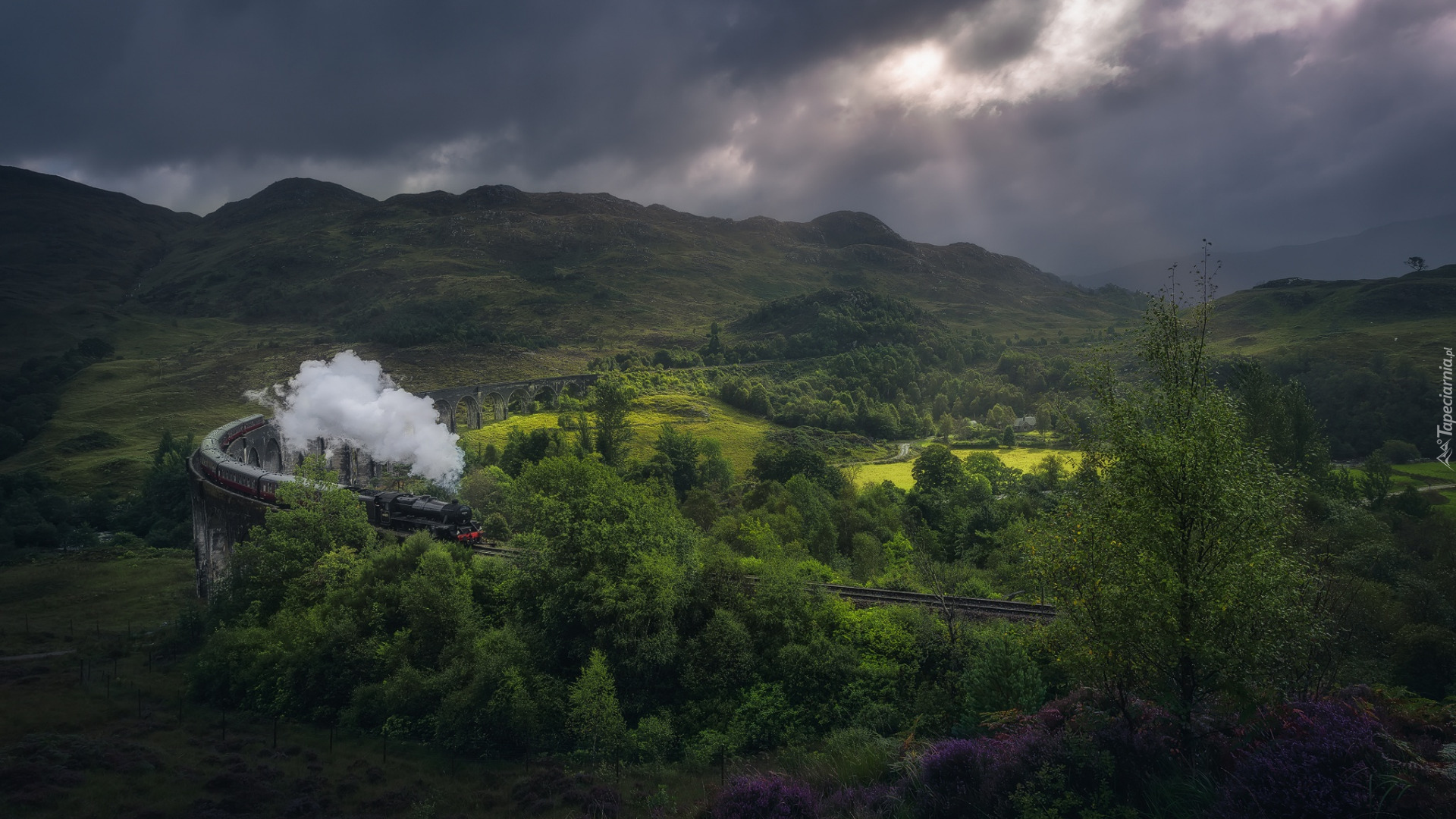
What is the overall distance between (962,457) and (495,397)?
6832 centimetres

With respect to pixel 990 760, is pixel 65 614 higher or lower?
lower

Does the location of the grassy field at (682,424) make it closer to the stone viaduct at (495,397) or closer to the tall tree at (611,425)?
the stone viaduct at (495,397)

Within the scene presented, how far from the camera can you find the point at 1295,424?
4659cm

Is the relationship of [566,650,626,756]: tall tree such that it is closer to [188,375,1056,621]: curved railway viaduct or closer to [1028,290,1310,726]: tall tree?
[188,375,1056,621]: curved railway viaduct

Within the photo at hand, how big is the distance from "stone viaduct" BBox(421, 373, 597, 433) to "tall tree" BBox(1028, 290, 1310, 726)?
85753 mm

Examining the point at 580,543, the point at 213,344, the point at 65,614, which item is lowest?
the point at 65,614

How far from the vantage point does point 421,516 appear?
35000mm

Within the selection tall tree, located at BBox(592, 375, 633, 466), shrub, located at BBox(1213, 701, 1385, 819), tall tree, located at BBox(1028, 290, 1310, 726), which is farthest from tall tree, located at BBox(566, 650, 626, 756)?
tall tree, located at BBox(592, 375, 633, 466)

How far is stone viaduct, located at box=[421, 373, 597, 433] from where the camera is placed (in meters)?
93.2

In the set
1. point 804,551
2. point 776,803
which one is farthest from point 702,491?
point 776,803

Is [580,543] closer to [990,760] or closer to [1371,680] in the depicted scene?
[990,760]

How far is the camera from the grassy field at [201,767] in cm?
2058

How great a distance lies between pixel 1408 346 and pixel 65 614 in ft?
477

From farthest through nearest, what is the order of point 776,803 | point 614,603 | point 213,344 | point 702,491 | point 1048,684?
point 213,344 < point 702,491 < point 614,603 < point 1048,684 < point 776,803
